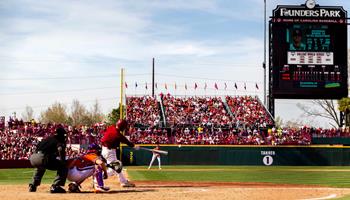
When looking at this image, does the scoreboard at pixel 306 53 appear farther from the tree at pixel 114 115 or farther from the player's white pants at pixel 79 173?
the tree at pixel 114 115

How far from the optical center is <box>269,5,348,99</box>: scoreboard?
130 feet

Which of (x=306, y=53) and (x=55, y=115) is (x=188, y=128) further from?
(x=55, y=115)

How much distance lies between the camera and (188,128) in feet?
149

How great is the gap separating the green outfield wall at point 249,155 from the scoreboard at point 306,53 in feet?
13.0

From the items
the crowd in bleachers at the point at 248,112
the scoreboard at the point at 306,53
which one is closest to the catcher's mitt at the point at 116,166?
the scoreboard at the point at 306,53

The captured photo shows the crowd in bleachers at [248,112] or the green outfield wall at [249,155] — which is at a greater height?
the crowd in bleachers at [248,112]

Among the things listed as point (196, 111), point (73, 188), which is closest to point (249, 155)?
point (196, 111)

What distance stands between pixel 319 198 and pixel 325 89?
28426 mm

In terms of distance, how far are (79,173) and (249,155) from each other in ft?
85.9

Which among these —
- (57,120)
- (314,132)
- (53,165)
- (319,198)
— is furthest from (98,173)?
(57,120)

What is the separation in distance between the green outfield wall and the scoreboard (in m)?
3.96

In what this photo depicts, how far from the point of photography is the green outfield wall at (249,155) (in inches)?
1501

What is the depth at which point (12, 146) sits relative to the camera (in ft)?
117

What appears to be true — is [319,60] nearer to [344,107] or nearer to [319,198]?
[344,107]
